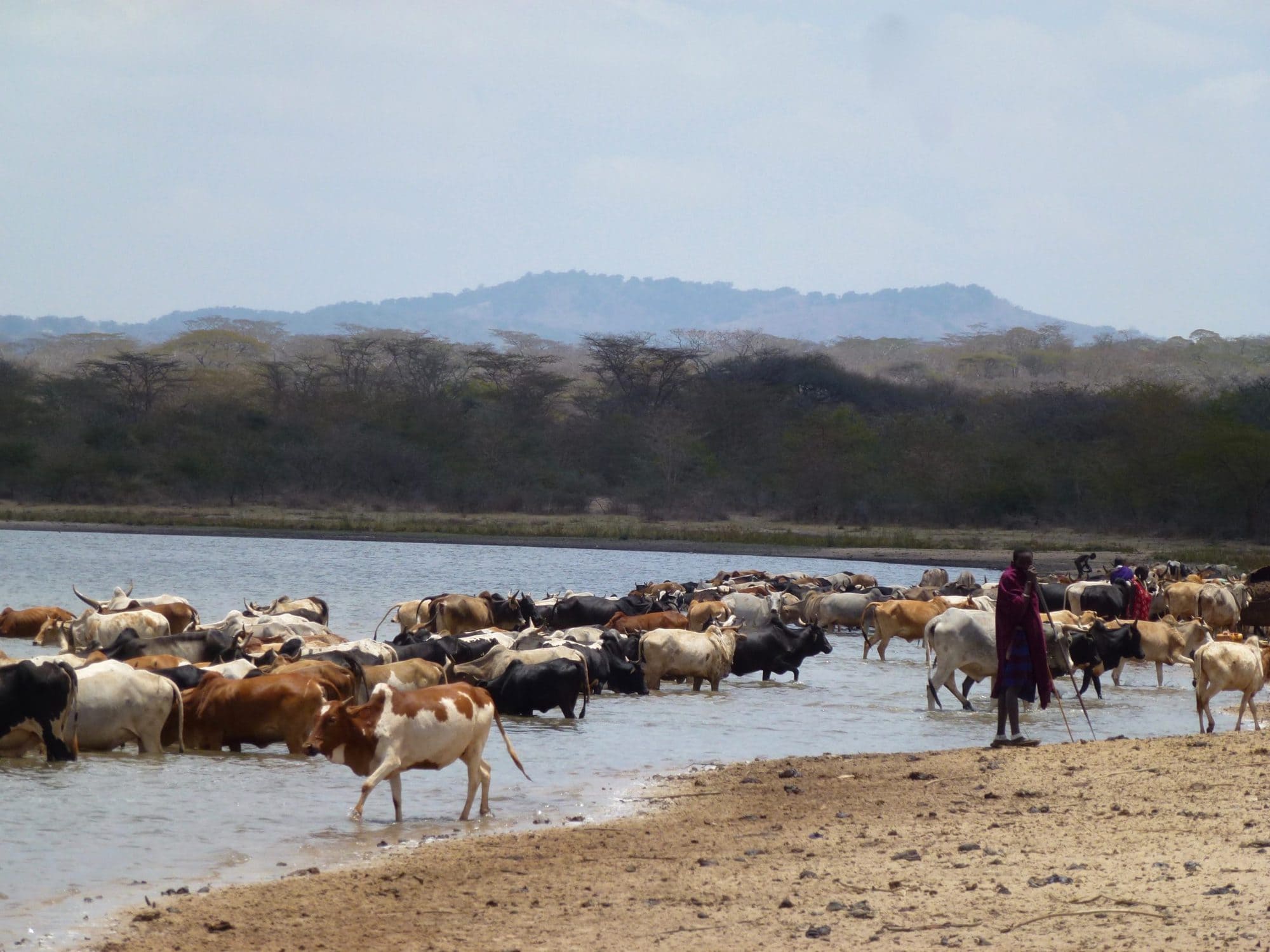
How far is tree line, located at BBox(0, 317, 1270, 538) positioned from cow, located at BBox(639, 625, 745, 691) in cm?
3904

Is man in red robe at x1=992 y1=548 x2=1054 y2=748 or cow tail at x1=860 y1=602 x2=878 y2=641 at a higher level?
man in red robe at x1=992 y1=548 x2=1054 y2=748

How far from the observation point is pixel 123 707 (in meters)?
10.5

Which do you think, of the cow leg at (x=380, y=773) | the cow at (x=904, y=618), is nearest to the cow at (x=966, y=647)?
the cow at (x=904, y=618)

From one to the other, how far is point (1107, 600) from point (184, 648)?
13929mm

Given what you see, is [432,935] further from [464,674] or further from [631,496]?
[631,496]

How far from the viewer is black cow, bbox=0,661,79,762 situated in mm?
9945

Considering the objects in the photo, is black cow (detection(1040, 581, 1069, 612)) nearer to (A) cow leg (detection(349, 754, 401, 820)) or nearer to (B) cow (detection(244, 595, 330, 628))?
(B) cow (detection(244, 595, 330, 628))

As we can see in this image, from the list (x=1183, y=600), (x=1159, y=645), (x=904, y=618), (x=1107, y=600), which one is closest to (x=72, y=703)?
(x=1159, y=645)

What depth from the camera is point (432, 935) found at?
623cm

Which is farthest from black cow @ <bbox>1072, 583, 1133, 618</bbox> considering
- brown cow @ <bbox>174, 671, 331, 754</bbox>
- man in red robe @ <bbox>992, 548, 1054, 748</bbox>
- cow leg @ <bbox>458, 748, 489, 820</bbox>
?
cow leg @ <bbox>458, 748, 489, 820</bbox>

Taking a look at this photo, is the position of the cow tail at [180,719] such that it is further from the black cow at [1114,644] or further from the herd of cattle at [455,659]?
the black cow at [1114,644]

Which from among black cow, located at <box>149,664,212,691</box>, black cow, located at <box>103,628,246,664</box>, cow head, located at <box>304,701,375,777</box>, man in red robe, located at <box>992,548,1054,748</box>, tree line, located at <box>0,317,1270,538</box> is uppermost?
tree line, located at <box>0,317,1270,538</box>

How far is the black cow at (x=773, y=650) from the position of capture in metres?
17.1

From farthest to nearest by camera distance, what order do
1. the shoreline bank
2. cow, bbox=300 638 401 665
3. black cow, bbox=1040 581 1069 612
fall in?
the shoreline bank → black cow, bbox=1040 581 1069 612 → cow, bbox=300 638 401 665
